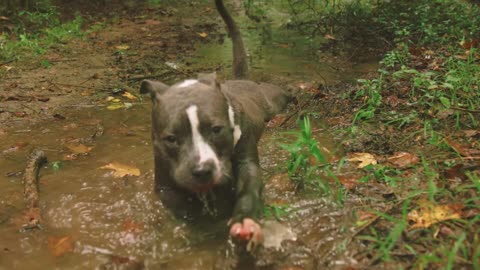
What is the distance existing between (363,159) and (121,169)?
6.70ft

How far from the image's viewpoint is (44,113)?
5758 millimetres

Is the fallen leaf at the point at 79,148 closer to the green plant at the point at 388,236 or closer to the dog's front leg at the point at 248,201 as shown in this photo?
the dog's front leg at the point at 248,201

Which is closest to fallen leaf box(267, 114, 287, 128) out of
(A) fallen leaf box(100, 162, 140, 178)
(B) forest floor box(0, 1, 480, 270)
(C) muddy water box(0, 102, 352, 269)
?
(B) forest floor box(0, 1, 480, 270)

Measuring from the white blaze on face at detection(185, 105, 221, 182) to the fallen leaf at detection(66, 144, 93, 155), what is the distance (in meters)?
1.99

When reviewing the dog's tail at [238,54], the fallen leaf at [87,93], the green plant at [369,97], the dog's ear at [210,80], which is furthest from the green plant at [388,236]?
the fallen leaf at [87,93]

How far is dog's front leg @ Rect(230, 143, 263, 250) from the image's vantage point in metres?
2.89

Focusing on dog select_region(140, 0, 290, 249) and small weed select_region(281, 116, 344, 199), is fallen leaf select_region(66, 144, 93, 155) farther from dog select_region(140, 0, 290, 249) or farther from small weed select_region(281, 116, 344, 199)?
small weed select_region(281, 116, 344, 199)

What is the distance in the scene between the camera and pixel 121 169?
173 inches

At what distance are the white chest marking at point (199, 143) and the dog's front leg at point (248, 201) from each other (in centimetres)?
32

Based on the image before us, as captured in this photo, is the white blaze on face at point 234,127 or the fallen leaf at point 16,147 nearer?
the white blaze on face at point 234,127

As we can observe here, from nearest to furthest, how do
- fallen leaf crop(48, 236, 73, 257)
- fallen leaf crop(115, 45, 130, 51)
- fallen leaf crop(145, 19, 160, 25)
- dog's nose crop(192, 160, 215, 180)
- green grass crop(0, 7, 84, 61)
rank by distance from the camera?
dog's nose crop(192, 160, 215, 180) → fallen leaf crop(48, 236, 73, 257) → green grass crop(0, 7, 84, 61) → fallen leaf crop(115, 45, 130, 51) → fallen leaf crop(145, 19, 160, 25)

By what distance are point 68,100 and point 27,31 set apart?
137 inches

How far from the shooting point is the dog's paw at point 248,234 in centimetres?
288

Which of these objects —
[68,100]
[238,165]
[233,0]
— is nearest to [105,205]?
[238,165]
